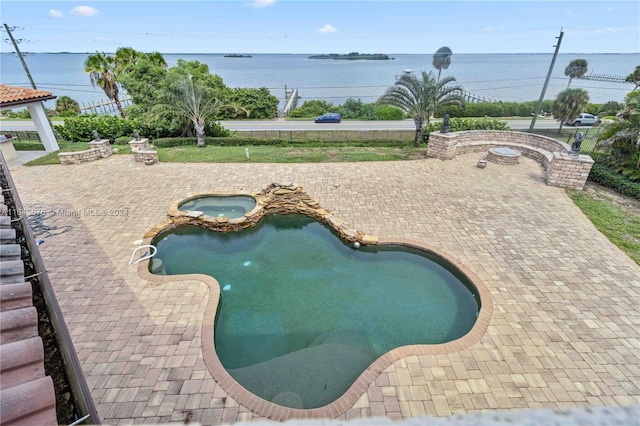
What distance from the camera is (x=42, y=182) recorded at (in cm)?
1453

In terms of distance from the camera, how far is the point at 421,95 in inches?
725

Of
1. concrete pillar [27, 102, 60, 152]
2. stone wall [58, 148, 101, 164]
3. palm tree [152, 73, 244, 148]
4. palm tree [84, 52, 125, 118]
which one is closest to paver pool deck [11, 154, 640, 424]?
stone wall [58, 148, 101, 164]

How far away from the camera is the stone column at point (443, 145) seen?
671 inches

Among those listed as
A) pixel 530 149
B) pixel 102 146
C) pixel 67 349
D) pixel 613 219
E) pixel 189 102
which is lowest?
pixel 613 219

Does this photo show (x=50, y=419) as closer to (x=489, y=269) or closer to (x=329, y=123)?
(x=489, y=269)

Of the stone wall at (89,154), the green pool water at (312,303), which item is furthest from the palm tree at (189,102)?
the green pool water at (312,303)

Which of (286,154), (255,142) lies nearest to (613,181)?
(286,154)

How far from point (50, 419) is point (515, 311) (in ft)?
27.7

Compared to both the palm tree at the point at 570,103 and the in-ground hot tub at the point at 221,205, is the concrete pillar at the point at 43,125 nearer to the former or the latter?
Result: the in-ground hot tub at the point at 221,205

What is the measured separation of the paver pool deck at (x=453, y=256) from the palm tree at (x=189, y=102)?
7.05 metres

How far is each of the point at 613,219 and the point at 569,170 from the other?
313cm

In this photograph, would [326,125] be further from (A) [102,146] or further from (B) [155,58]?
(A) [102,146]

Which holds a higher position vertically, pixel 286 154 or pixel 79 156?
pixel 79 156

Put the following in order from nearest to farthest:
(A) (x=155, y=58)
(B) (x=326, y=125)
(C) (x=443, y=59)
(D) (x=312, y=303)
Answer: (D) (x=312, y=303) < (A) (x=155, y=58) < (B) (x=326, y=125) < (C) (x=443, y=59)
